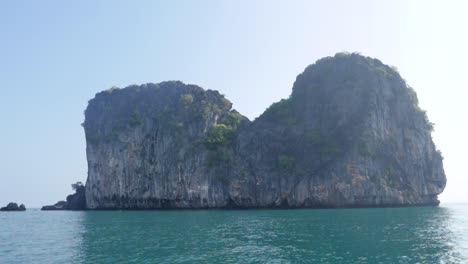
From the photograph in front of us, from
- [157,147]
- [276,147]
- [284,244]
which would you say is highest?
[157,147]

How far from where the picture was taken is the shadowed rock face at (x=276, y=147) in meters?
80.5

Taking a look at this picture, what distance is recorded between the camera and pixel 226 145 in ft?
299

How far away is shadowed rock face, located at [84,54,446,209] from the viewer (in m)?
80.5

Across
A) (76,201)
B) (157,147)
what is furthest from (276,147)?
(76,201)

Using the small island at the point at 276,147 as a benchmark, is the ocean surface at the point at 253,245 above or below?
below

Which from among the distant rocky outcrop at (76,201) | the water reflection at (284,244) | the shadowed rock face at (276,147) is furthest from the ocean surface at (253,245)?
the distant rocky outcrop at (76,201)

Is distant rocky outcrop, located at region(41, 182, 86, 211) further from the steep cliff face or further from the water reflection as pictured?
the water reflection

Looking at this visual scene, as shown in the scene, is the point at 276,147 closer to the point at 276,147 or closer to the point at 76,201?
the point at 276,147

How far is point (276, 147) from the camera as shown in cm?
9100

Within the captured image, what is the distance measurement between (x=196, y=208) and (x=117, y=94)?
43.9 metres

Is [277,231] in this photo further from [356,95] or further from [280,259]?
[356,95]

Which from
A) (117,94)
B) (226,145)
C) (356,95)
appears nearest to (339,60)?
(356,95)

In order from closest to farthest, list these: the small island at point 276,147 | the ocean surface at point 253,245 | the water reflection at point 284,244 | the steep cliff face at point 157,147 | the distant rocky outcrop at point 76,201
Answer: the water reflection at point 284,244, the ocean surface at point 253,245, the small island at point 276,147, the steep cliff face at point 157,147, the distant rocky outcrop at point 76,201

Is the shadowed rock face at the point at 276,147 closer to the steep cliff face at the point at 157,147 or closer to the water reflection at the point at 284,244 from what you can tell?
the steep cliff face at the point at 157,147
